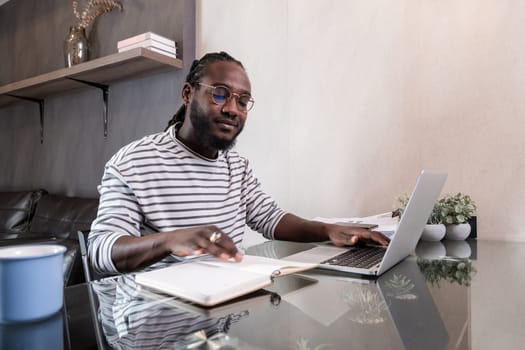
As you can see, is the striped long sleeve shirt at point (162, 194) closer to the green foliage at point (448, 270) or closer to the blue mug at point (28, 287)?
the blue mug at point (28, 287)

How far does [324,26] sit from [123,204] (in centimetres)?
123

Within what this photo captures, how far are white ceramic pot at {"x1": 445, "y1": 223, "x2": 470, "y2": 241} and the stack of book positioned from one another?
1621mm

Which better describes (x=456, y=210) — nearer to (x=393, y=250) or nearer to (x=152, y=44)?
(x=393, y=250)

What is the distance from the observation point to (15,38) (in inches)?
129

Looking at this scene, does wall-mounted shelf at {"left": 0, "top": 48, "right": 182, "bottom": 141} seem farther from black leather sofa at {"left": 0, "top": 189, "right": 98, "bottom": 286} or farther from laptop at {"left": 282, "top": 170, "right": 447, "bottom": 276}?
laptop at {"left": 282, "top": 170, "right": 447, "bottom": 276}

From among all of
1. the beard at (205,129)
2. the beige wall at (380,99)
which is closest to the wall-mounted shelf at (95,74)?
the beige wall at (380,99)

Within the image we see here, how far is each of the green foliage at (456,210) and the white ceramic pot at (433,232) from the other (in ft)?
0.13

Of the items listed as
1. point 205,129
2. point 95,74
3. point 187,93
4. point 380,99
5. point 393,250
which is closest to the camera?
point 393,250

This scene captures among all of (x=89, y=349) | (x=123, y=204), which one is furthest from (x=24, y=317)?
(x=123, y=204)

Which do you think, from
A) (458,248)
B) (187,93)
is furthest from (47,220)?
(458,248)

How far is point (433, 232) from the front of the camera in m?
1.24

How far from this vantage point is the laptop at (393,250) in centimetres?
79

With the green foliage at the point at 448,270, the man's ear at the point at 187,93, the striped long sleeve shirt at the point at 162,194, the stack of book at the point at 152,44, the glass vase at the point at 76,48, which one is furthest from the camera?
the glass vase at the point at 76,48

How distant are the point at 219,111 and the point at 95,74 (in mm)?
1502
